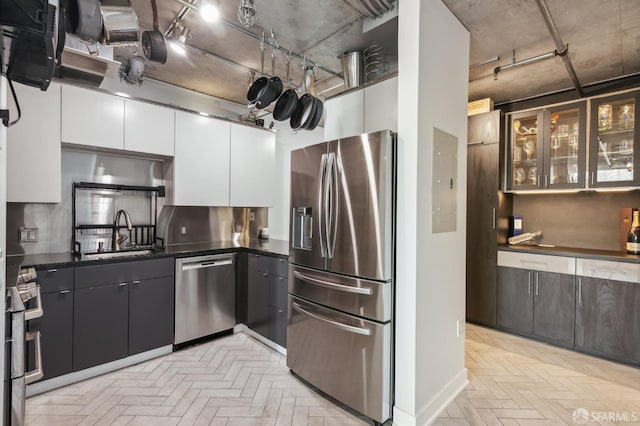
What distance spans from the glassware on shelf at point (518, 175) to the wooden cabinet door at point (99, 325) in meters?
4.22

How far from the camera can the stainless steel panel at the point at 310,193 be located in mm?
2314

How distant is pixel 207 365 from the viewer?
2768mm

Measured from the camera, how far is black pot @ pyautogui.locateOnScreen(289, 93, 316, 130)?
2668mm

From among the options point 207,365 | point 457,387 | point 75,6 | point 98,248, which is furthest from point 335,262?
point 98,248

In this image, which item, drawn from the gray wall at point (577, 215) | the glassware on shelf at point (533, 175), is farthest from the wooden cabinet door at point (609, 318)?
the glassware on shelf at point (533, 175)

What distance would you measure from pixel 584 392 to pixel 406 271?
6.04 ft

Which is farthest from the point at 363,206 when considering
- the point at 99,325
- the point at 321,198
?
the point at 99,325

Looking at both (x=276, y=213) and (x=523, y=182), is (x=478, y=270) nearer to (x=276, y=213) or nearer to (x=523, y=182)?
(x=523, y=182)

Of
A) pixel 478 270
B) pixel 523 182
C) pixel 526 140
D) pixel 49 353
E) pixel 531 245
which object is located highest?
pixel 526 140

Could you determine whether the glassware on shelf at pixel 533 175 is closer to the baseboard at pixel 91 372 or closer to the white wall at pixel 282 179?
the white wall at pixel 282 179

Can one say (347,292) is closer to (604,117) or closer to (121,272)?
(121,272)

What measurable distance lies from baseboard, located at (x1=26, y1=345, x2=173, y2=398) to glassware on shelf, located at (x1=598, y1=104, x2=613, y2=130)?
480cm

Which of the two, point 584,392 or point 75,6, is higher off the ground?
point 75,6

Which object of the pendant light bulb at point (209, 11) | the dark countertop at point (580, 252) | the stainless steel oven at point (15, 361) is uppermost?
the pendant light bulb at point (209, 11)
